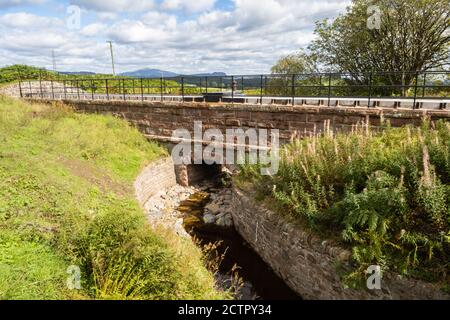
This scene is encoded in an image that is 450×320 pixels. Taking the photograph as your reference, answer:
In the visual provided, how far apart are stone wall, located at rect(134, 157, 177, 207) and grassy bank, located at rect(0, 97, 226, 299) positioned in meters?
2.27

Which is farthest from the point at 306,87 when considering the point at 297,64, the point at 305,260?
the point at 305,260

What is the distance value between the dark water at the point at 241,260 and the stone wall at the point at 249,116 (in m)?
3.73

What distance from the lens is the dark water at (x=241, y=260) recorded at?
8.15 meters

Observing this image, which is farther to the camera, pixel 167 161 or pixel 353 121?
pixel 167 161

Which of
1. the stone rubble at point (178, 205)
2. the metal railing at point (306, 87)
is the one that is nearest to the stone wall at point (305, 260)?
the stone rubble at point (178, 205)

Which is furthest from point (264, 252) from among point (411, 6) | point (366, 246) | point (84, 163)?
point (411, 6)

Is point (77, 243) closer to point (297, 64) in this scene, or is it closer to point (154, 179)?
point (154, 179)

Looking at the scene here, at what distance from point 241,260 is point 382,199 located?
4669 millimetres

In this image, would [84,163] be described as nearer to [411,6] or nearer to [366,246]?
[366,246]

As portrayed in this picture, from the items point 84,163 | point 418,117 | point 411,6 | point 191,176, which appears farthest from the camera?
point 411,6

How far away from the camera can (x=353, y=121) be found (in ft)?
33.8

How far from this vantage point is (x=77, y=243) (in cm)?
598

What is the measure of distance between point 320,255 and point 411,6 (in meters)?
17.8

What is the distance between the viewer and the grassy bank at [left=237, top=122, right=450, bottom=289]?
5.68m
